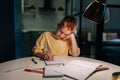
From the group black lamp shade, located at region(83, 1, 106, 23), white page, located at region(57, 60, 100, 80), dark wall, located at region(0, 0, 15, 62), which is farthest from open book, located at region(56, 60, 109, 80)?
dark wall, located at region(0, 0, 15, 62)

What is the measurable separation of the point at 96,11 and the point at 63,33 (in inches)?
28.3

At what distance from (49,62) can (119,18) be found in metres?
1.98

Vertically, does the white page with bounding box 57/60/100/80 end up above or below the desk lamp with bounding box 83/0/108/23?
below

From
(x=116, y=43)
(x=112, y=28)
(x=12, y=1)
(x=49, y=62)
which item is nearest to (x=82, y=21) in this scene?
(x=112, y=28)

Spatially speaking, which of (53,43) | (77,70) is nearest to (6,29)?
(53,43)

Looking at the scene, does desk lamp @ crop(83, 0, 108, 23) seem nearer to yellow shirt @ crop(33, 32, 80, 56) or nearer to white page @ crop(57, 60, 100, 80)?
white page @ crop(57, 60, 100, 80)

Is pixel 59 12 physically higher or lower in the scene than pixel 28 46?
higher

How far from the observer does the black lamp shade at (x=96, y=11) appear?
1253mm

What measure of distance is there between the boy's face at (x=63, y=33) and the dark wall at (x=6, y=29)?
0.83 meters

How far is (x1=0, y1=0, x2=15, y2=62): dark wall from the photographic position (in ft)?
8.16

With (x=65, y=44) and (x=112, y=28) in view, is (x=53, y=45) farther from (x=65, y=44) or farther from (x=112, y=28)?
(x=112, y=28)

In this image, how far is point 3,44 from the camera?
100 inches

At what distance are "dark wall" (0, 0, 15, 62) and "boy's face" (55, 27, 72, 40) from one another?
83 centimetres

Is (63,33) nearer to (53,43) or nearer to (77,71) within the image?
(53,43)
